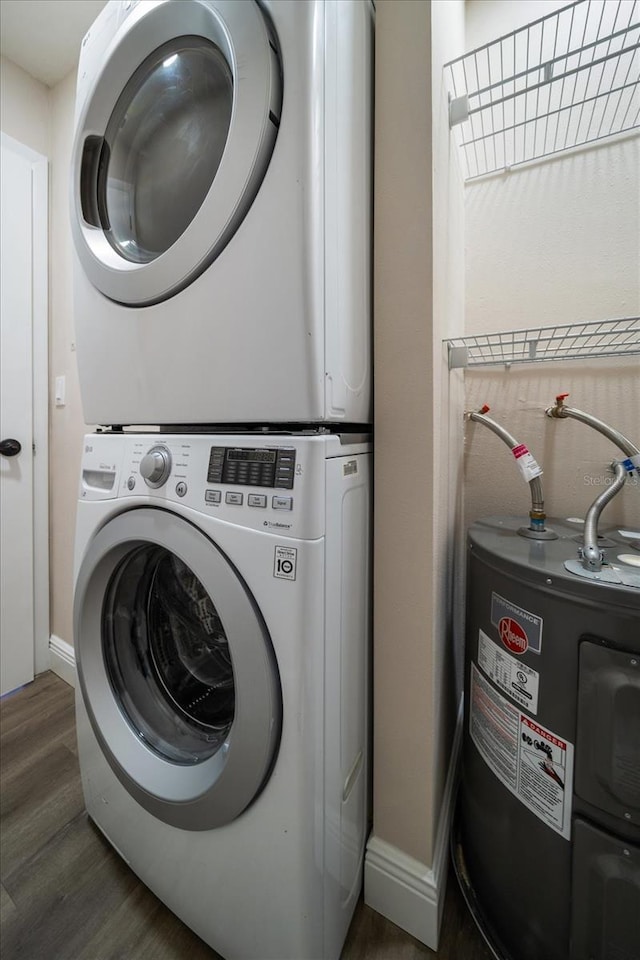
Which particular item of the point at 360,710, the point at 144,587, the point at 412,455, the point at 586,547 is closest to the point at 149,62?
the point at 412,455

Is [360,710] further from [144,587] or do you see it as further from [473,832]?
[144,587]

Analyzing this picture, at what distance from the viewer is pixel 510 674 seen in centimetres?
67

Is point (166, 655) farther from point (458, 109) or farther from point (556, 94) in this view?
point (556, 94)

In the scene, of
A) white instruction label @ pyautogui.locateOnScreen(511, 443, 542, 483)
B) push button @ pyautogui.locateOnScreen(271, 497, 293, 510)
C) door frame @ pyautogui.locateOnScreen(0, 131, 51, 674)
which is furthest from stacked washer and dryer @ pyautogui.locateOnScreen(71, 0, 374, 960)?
door frame @ pyautogui.locateOnScreen(0, 131, 51, 674)

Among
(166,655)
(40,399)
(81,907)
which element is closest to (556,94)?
(166,655)

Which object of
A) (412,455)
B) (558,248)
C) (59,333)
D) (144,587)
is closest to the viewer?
(412,455)

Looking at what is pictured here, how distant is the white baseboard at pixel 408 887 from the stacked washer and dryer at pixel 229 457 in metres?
0.07

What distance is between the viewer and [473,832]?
81 centimetres

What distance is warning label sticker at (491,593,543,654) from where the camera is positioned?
63 centimetres

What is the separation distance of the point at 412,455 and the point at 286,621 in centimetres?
38

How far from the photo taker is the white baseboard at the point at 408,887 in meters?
0.74

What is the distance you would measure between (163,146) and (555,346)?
1.02 metres

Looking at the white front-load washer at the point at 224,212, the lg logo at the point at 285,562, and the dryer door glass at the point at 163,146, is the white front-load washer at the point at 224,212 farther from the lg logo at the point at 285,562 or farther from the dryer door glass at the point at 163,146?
the lg logo at the point at 285,562

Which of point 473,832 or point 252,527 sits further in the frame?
point 473,832
